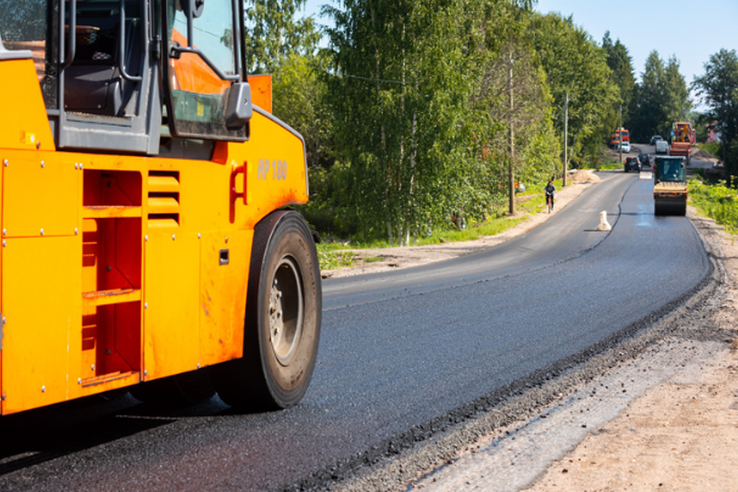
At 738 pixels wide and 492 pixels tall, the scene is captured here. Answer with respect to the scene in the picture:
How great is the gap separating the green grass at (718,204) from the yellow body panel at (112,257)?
30.5 metres

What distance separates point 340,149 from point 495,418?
92.4 ft

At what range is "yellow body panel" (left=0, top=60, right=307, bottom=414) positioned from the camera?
10.5 ft

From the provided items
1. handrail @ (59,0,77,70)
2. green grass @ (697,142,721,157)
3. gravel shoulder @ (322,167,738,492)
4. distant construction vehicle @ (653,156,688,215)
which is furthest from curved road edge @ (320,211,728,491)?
green grass @ (697,142,721,157)

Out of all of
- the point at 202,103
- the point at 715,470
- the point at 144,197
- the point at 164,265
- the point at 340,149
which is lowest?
the point at 715,470

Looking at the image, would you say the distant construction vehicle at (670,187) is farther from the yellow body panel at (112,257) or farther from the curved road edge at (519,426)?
the yellow body panel at (112,257)

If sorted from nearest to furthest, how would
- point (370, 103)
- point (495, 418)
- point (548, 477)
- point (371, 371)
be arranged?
point (548, 477) < point (495, 418) < point (371, 371) < point (370, 103)

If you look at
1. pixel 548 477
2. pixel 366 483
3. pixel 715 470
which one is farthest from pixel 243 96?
pixel 715 470

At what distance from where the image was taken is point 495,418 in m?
5.50

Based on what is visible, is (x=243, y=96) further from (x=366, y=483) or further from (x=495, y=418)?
(x=495, y=418)

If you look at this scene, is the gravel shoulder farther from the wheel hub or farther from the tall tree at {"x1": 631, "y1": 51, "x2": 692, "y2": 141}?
the tall tree at {"x1": 631, "y1": 51, "x2": 692, "y2": 141}

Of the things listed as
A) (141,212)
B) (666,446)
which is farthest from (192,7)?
A: (666,446)

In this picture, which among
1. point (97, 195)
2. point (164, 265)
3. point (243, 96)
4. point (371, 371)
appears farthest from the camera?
point (371, 371)

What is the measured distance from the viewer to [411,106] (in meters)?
30.5

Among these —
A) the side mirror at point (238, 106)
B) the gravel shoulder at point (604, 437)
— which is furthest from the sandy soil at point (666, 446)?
the side mirror at point (238, 106)
